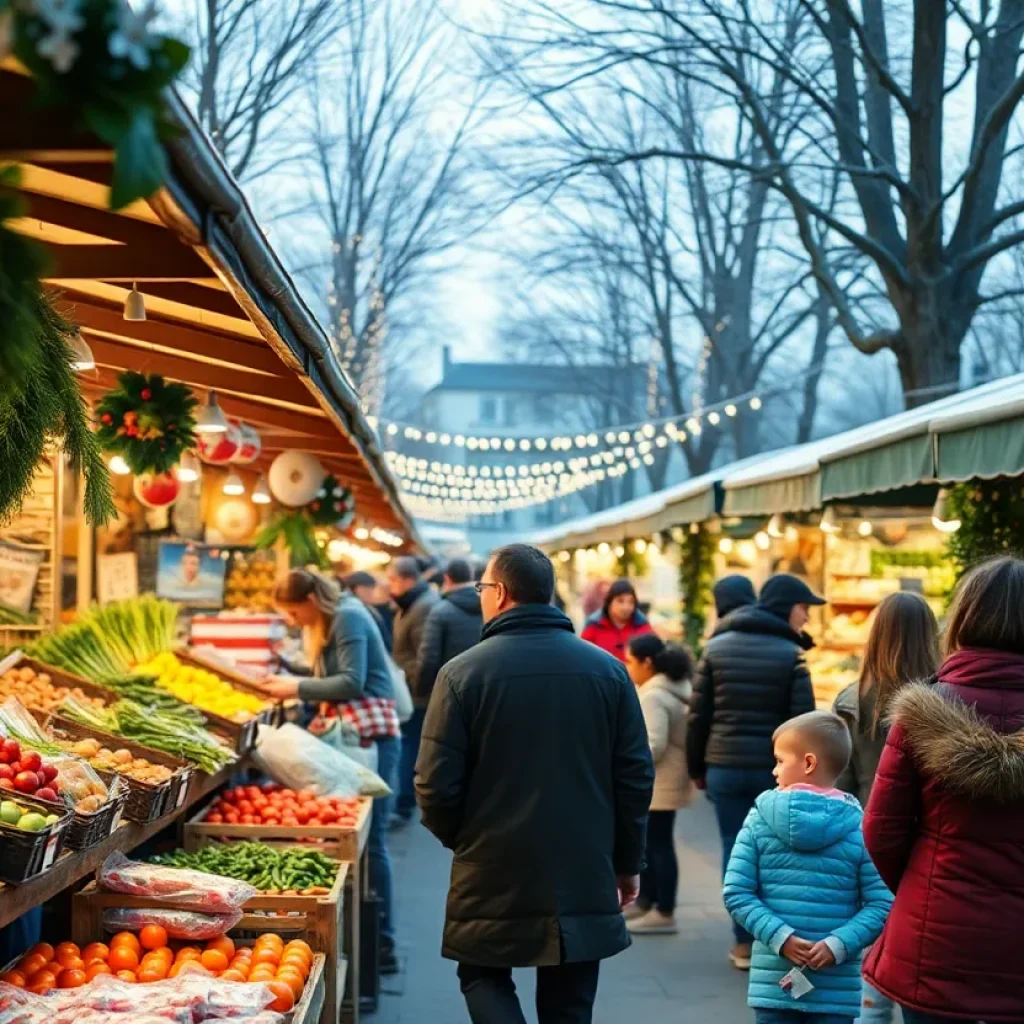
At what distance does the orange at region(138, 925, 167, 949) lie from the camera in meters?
4.90

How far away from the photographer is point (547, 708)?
14.3ft

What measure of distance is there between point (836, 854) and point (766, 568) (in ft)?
38.5

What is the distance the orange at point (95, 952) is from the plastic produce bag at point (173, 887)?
22cm

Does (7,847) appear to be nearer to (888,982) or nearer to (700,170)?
(888,982)

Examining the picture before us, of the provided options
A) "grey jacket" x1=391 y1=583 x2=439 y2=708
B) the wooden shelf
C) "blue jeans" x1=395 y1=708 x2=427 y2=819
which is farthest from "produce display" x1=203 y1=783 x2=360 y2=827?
"blue jeans" x1=395 y1=708 x2=427 y2=819

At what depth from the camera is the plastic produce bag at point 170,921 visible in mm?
4961

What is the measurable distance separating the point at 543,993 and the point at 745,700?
3035mm

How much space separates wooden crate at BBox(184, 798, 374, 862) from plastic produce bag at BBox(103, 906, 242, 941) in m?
1.23

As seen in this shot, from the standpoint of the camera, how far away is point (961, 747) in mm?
3604

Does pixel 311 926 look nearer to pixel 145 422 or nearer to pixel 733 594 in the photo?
pixel 145 422

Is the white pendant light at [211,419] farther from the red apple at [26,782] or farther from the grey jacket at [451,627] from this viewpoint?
the red apple at [26,782]

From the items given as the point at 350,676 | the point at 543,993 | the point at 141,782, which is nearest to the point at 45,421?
the point at 141,782

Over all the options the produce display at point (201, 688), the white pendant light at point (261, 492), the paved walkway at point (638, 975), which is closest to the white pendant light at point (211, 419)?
the produce display at point (201, 688)

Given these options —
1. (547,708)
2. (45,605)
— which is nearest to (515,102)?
(45,605)
